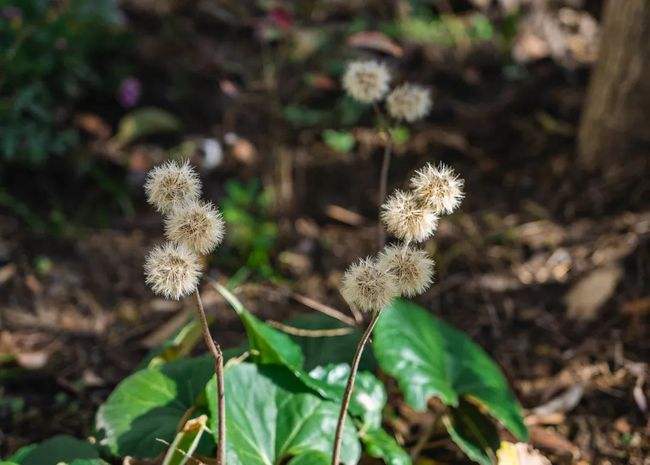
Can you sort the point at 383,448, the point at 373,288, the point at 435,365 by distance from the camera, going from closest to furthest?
1. the point at 373,288
2. the point at 383,448
3. the point at 435,365

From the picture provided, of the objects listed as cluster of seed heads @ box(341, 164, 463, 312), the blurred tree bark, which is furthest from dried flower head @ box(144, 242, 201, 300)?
the blurred tree bark

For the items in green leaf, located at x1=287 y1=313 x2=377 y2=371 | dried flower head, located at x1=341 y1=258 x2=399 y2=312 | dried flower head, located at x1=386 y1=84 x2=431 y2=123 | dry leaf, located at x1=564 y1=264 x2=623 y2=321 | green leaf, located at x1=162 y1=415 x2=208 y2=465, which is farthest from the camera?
dry leaf, located at x1=564 y1=264 x2=623 y2=321

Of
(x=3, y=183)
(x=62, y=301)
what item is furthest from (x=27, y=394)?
(x=3, y=183)

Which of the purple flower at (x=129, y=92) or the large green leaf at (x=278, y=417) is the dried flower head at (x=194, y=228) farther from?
the purple flower at (x=129, y=92)

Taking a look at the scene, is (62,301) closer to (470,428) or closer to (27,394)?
(27,394)

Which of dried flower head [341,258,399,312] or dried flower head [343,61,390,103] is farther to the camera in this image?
dried flower head [343,61,390,103]

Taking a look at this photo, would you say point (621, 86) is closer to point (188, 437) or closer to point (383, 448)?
point (383, 448)

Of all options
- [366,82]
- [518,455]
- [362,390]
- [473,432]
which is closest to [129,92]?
[366,82]

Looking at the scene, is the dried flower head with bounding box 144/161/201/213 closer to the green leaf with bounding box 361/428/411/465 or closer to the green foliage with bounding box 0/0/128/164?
the green leaf with bounding box 361/428/411/465
